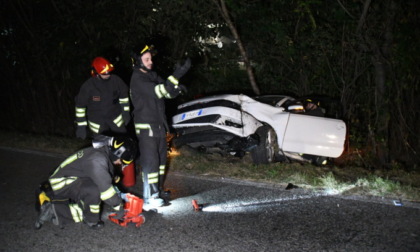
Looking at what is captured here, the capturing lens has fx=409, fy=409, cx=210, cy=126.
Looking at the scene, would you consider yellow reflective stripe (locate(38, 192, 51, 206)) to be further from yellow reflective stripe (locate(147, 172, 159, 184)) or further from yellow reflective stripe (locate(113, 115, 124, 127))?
yellow reflective stripe (locate(113, 115, 124, 127))

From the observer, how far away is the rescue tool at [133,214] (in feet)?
14.5

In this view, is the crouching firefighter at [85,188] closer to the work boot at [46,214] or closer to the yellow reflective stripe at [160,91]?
the work boot at [46,214]

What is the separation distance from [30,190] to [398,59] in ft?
21.7

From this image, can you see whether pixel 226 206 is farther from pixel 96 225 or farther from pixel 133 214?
pixel 96 225

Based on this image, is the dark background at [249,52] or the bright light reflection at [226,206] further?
the dark background at [249,52]

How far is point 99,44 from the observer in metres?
10.4

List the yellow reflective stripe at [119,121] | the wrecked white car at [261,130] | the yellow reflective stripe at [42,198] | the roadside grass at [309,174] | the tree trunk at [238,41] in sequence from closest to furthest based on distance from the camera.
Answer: the yellow reflective stripe at [42,198] < the roadside grass at [309,174] < the yellow reflective stripe at [119,121] < the wrecked white car at [261,130] < the tree trunk at [238,41]

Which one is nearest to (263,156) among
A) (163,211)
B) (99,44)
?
(163,211)

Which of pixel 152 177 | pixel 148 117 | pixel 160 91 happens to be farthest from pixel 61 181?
pixel 160 91

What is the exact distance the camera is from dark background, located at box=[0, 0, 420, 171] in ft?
25.8

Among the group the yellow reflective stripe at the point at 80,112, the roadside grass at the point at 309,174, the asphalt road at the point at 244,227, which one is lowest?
the roadside grass at the point at 309,174

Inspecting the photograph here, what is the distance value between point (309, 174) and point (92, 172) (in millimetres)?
3225

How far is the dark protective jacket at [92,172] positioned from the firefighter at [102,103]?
1432 millimetres

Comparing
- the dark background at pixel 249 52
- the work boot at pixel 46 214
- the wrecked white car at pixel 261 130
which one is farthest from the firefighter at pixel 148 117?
the dark background at pixel 249 52
